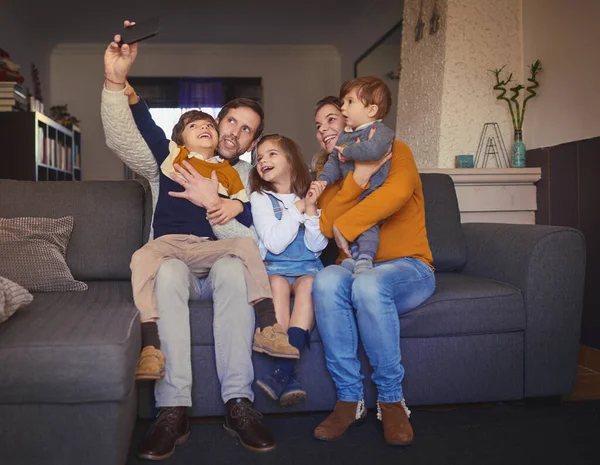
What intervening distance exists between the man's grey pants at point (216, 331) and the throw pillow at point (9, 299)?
357mm

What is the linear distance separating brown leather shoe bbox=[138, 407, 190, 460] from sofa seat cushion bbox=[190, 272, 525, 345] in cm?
23

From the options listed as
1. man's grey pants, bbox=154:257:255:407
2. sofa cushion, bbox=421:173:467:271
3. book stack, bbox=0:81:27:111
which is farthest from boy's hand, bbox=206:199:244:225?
book stack, bbox=0:81:27:111

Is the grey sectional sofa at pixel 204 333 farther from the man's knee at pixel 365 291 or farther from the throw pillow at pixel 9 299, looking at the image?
the man's knee at pixel 365 291

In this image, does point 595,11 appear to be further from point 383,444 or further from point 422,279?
point 383,444

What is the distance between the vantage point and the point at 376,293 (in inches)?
67.1

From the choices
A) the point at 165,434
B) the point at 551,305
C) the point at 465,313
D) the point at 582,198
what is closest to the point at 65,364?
the point at 165,434

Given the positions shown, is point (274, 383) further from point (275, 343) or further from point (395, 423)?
point (395, 423)

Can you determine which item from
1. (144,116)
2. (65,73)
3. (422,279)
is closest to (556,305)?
(422,279)

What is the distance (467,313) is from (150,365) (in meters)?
0.97

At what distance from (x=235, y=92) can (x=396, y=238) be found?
6337mm

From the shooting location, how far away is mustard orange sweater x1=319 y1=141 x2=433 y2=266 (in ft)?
6.05

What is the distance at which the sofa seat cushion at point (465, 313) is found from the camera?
1.85m

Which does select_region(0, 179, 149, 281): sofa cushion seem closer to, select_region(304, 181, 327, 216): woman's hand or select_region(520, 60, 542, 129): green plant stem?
select_region(304, 181, 327, 216): woman's hand

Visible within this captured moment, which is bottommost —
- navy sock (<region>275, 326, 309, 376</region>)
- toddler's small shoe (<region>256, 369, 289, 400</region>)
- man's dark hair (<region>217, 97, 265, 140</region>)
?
toddler's small shoe (<region>256, 369, 289, 400</region>)
